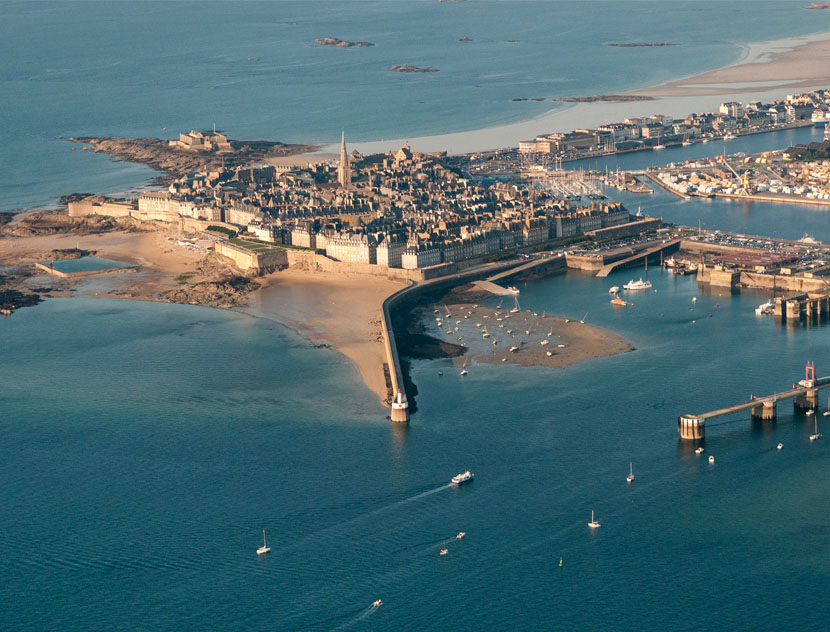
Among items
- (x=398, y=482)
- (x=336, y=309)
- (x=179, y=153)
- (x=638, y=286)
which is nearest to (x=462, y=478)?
(x=398, y=482)

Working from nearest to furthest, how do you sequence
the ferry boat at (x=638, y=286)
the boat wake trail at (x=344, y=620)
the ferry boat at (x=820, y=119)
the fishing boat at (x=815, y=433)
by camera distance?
the boat wake trail at (x=344, y=620)
the fishing boat at (x=815, y=433)
the ferry boat at (x=638, y=286)
the ferry boat at (x=820, y=119)

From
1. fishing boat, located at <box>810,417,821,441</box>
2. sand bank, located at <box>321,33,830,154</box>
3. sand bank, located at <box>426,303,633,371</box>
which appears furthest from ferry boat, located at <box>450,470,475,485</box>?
sand bank, located at <box>321,33,830,154</box>

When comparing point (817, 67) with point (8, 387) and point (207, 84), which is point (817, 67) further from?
point (8, 387)

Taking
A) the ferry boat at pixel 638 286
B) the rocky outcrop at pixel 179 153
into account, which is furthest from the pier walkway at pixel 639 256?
the rocky outcrop at pixel 179 153

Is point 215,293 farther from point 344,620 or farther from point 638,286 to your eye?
point 344,620

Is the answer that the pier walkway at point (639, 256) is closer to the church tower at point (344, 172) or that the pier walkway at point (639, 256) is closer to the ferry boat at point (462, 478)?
the church tower at point (344, 172)

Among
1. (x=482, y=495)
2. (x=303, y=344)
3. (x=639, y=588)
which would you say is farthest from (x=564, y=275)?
(x=639, y=588)

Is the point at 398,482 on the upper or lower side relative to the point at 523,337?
lower
